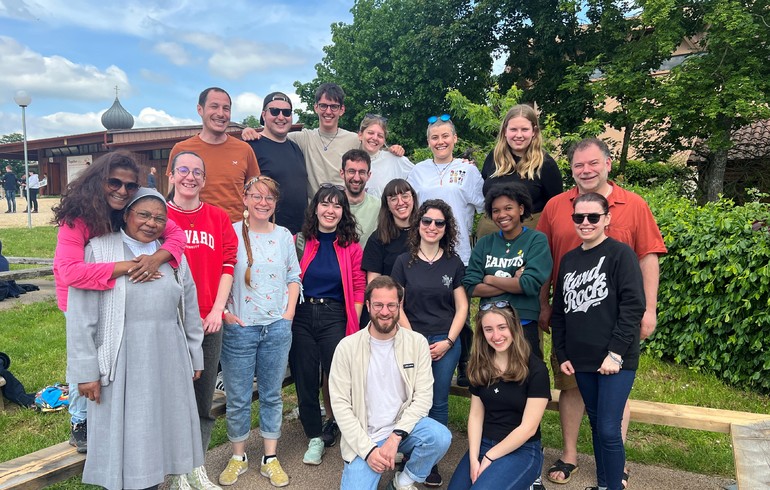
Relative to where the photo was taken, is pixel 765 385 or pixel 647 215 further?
pixel 765 385

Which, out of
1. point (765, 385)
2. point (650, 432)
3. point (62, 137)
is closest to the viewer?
point (650, 432)

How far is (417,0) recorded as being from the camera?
22.1m

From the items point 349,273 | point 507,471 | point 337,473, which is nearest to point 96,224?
point 349,273

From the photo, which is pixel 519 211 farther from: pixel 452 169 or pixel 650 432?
pixel 650 432

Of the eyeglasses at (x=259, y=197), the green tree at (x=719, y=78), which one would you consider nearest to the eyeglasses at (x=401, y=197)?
the eyeglasses at (x=259, y=197)

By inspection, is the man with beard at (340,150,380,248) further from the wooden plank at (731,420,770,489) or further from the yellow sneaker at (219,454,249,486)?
the wooden plank at (731,420,770,489)

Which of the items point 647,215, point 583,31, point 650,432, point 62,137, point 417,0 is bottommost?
point 650,432

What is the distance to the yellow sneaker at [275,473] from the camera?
3670 mm

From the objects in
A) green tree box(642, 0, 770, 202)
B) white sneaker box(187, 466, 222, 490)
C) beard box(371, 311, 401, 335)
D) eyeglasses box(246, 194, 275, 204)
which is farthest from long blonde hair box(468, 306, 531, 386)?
green tree box(642, 0, 770, 202)

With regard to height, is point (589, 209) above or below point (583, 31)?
below

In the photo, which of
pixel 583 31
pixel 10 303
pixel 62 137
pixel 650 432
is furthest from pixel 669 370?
pixel 62 137

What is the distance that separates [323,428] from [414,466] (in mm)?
1291

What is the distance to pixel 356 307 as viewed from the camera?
13.1 feet

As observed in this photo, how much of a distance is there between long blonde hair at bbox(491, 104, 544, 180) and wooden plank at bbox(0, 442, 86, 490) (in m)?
3.34
